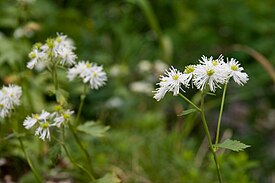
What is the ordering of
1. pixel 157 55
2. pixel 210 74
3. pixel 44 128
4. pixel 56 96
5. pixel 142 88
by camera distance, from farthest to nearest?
pixel 157 55, pixel 142 88, pixel 56 96, pixel 44 128, pixel 210 74

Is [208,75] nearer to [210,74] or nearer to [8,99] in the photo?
[210,74]

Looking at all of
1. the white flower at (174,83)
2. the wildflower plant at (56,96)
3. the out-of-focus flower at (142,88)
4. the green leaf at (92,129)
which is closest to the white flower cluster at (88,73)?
the wildflower plant at (56,96)

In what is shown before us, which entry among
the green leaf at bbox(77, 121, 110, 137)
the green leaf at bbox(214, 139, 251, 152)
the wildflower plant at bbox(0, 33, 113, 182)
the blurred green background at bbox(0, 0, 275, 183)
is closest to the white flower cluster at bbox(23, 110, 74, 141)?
the wildflower plant at bbox(0, 33, 113, 182)

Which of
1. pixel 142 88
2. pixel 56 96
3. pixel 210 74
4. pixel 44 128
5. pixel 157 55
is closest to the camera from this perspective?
pixel 210 74

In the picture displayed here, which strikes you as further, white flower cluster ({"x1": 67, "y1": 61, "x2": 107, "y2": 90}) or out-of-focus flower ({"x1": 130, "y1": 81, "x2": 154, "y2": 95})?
out-of-focus flower ({"x1": 130, "y1": 81, "x2": 154, "y2": 95})

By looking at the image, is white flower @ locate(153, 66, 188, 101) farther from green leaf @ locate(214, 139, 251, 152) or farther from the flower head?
green leaf @ locate(214, 139, 251, 152)

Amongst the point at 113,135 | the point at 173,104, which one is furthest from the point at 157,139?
the point at 173,104

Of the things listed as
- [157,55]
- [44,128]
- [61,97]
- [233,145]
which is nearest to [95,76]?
[61,97]

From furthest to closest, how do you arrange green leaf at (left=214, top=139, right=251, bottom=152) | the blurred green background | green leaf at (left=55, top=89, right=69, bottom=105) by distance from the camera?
1. the blurred green background
2. green leaf at (left=55, top=89, right=69, bottom=105)
3. green leaf at (left=214, top=139, right=251, bottom=152)
